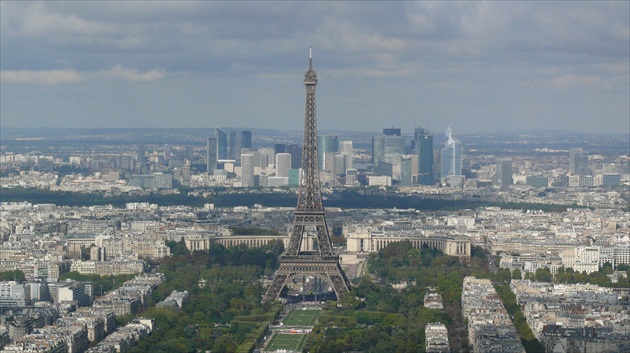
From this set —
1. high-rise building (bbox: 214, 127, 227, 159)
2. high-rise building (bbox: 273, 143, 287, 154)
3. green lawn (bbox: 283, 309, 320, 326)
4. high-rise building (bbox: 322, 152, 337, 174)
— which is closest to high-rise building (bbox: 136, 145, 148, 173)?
high-rise building (bbox: 214, 127, 227, 159)

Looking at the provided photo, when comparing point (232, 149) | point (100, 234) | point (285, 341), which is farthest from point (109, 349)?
point (232, 149)

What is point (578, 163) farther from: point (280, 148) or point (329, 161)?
point (280, 148)

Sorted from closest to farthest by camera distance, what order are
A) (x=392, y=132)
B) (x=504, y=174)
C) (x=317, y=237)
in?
(x=317, y=237) → (x=504, y=174) → (x=392, y=132)

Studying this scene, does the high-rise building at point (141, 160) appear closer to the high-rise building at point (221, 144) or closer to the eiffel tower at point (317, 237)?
the high-rise building at point (221, 144)

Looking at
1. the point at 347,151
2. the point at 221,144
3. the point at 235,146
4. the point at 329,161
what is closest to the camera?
the point at 329,161

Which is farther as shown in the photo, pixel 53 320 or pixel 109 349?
pixel 53 320

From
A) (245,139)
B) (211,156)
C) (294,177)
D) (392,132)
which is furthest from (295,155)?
(392,132)

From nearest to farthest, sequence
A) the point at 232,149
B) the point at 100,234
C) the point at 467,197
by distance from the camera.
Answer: the point at 100,234
the point at 467,197
the point at 232,149

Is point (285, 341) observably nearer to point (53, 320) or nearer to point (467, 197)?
point (53, 320)
